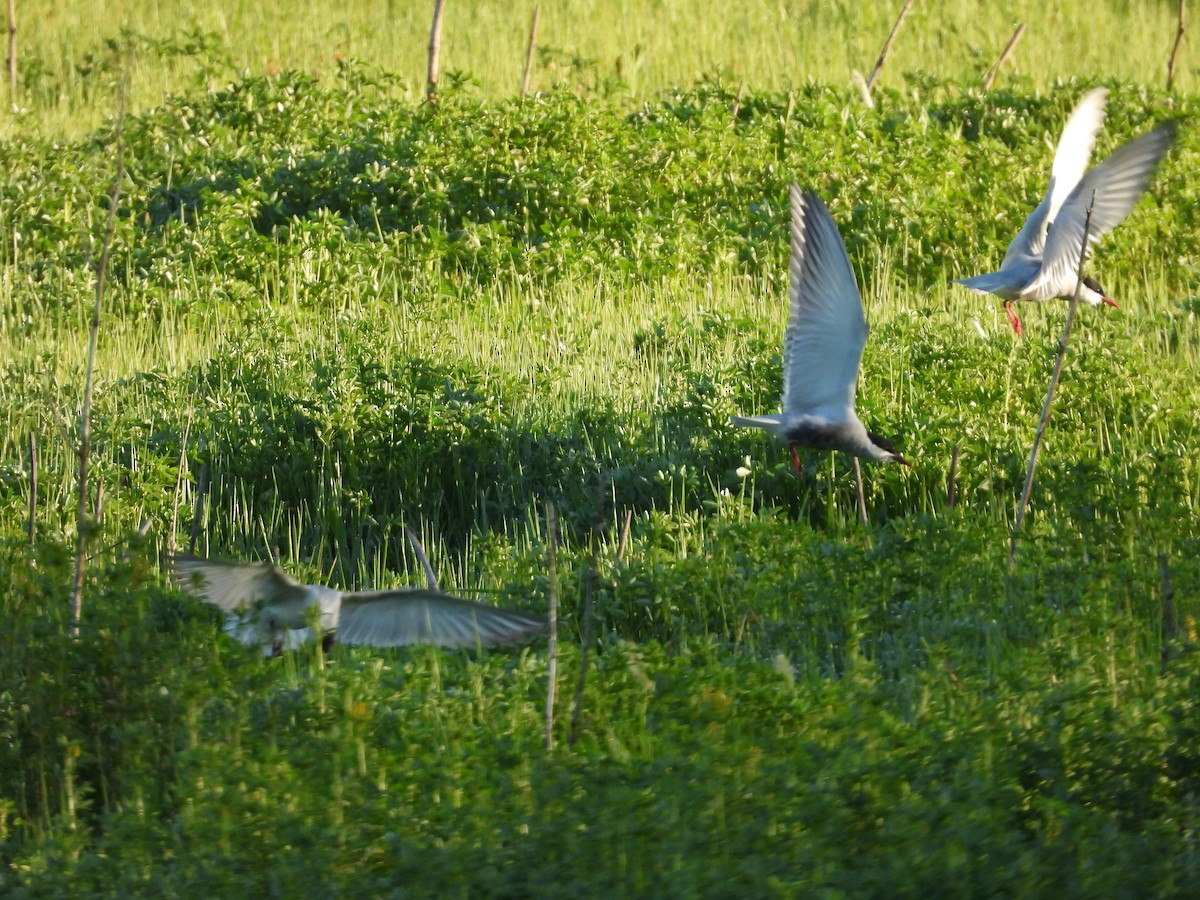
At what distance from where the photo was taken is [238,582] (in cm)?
421

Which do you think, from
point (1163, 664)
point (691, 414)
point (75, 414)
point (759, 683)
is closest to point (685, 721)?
point (759, 683)

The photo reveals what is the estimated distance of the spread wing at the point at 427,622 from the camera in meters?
4.16

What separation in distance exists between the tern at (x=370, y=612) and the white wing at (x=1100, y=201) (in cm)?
386

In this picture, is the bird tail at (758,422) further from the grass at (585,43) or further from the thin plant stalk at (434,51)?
the grass at (585,43)

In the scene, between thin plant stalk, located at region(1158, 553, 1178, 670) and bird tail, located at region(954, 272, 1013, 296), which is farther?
bird tail, located at region(954, 272, 1013, 296)

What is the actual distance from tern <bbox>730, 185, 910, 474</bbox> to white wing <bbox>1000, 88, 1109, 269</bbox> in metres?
2.19

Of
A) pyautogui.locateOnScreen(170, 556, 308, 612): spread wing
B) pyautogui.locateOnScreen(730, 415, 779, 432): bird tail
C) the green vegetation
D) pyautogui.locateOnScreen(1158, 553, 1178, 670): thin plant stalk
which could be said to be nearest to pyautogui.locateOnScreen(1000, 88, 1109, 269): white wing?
the green vegetation

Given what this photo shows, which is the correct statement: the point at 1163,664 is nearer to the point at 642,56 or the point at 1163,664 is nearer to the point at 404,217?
the point at 404,217

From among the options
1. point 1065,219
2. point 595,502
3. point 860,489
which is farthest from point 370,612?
point 1065,219

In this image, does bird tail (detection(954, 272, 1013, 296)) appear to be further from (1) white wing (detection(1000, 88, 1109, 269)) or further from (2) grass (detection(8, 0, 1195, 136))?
(2) grass (detection(8, 0, 1195, 136))

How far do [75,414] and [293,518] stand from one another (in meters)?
1.08

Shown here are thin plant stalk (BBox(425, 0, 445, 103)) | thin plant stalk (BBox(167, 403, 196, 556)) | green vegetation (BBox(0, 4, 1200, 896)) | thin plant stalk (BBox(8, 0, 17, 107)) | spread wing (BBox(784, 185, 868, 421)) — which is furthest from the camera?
thin plant stalk (BBox(8, 0, 17, 107))

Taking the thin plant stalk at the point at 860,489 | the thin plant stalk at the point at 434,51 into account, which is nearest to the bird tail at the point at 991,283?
the thin plant stalk at the point at 860,489

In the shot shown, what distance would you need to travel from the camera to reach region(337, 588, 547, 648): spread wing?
164 inches
